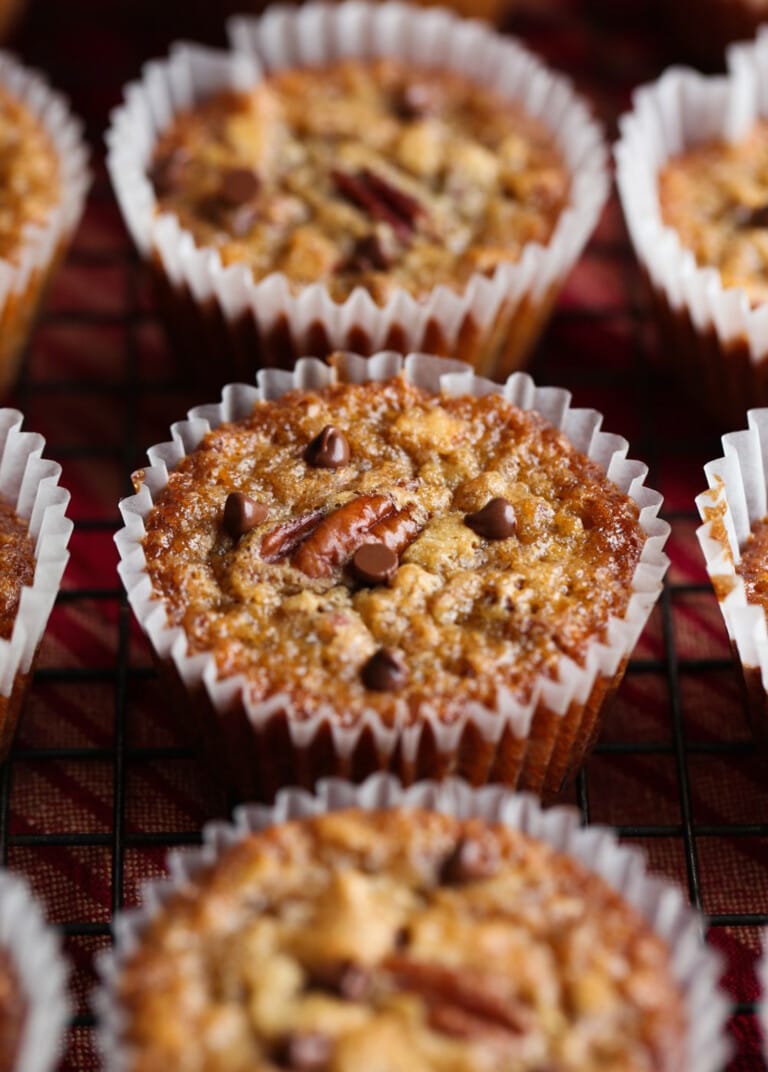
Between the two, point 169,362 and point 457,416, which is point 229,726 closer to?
point 457,416

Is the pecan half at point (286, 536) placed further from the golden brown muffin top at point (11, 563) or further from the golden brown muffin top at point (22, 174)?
the golden brown muffin top at point (22, 174)

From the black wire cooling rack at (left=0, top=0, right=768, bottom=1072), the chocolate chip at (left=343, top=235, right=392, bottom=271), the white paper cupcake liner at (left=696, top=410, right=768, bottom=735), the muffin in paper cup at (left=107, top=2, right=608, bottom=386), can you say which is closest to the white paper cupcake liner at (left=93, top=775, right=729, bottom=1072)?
the black wire cooling rack at (left=0, top=0, right=768, bottom=1072)

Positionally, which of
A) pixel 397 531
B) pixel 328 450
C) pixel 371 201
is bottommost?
pixel 397 531

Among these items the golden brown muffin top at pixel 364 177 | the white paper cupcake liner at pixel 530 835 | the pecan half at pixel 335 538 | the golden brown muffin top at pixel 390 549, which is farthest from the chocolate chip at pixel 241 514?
the golden brown muffin top at pixel 364 177

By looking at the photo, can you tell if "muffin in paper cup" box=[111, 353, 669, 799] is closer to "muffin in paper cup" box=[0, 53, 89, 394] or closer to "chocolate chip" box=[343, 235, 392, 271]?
"chocolate chip" box=[343, 235, 392, 271]

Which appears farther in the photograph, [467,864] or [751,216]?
[751,216]

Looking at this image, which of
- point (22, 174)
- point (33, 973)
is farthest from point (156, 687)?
point (22, 174)

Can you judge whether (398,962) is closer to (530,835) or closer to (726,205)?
(530,835)
